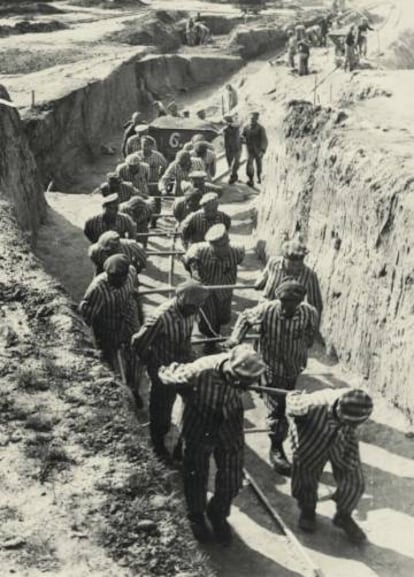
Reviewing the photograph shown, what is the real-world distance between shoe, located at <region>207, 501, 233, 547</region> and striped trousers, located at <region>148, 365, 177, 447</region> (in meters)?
1.25

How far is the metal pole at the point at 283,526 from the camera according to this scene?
6863 mm

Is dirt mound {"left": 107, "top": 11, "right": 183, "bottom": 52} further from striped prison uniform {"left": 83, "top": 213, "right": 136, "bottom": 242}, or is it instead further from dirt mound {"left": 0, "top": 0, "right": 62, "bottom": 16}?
striped prison uniform {"left": 83, "top": 213, "right": 136, "bottom": 242}

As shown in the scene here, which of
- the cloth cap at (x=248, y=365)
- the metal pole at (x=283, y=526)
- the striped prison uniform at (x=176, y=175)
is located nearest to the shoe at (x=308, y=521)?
the metal pole at (x=283, y=526)

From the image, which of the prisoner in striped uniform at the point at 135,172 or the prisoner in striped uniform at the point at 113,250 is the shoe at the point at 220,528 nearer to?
the prisoner in striped uniform at the point at 113,250

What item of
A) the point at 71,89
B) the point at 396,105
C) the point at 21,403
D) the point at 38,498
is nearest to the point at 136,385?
the point at 21,403

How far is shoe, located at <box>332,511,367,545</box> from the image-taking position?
7.51m

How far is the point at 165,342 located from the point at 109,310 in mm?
1112

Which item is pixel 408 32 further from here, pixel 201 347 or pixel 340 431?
pixel 340 431

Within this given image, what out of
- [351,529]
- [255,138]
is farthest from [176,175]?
[351,529]

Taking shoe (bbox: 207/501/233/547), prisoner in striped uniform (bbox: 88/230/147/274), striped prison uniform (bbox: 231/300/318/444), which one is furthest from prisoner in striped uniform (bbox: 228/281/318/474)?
prisoner in striped uniform (bbox: 88/230/147/274)

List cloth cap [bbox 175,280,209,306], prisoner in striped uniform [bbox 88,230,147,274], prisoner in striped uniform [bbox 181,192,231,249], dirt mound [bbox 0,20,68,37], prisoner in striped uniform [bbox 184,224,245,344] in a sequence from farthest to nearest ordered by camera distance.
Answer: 1. dirt mound [bbox 0,20,68,37]
2. prisoner in striped uniform [bbox 181,192,231,249]
3. prisoner in striped uniform [bbox 184,224,245,344]
4. prisoner in striped uniform [bbox 88,230,147,274]
5. cloth cap [bbox 175,280,209,306]

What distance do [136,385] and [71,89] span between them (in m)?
15.1

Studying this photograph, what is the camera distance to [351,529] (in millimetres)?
7527

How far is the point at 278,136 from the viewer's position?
1453 cm
